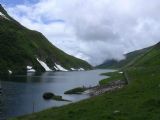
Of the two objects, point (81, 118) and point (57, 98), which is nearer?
point (81, 118)

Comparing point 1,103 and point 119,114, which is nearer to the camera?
point 119,114

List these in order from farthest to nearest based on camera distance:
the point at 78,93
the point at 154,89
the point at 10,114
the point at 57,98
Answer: the point at 78,93
the point at 57,98
the point at 10,114
the point at 154,89

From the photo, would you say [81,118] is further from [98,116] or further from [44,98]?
[44,98]

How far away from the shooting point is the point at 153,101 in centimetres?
4138

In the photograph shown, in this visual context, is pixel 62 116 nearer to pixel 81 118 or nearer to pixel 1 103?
pixel 81 118

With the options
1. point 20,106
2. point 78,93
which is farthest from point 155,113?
point 78,93

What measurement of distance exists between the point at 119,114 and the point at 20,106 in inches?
A: 1954

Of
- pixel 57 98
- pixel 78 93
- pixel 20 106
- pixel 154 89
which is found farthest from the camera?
pixel 78 93

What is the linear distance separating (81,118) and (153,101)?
7.66m

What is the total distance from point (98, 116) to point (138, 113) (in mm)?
3877

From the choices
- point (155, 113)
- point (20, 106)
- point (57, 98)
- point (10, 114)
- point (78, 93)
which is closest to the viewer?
point (155, 113)

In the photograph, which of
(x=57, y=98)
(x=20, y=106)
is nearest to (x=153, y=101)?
(x=20, y=106)

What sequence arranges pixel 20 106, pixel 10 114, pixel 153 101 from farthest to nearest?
pixel 20 106, pixel 10 114, pixel 153 101

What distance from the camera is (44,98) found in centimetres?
10325
